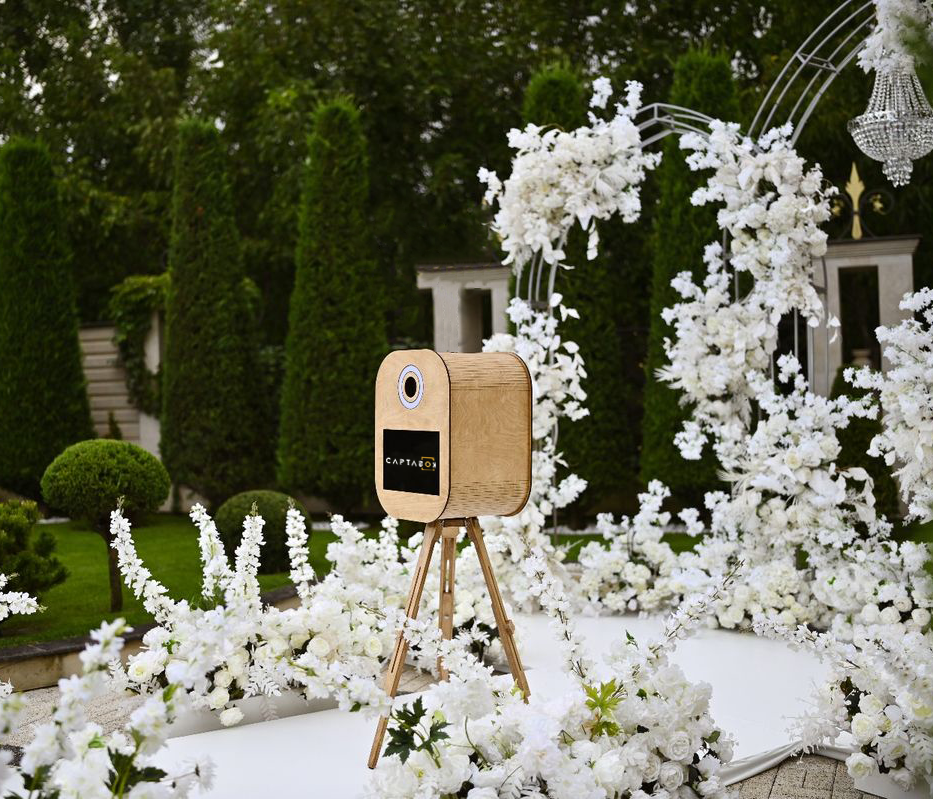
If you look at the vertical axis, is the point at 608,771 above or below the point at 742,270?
below

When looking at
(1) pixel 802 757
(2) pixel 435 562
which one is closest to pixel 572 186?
(2) pixel 435 562

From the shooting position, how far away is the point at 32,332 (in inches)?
360

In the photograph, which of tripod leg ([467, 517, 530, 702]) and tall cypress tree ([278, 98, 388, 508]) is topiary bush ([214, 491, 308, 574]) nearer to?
tall cypress tree ([278, 98, 388, 508])

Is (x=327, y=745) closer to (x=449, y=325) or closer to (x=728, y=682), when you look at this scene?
(x=728, y=682)

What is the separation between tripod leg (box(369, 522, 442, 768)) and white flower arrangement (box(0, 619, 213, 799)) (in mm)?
1092

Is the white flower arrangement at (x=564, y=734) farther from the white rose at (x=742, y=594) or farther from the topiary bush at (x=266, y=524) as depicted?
the topiary bush at (x=266, y=524)

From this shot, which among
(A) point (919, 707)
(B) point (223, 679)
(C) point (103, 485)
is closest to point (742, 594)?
(A) point (919, 707)

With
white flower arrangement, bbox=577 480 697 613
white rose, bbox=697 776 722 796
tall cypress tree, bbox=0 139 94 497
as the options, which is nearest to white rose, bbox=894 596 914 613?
white flower arrangement, bbox=577 480 697 613

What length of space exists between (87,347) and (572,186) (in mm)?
6683

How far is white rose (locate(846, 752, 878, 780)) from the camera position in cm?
288

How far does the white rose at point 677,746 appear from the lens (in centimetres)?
265

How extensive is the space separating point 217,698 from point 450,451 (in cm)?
127

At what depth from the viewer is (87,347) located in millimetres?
10125

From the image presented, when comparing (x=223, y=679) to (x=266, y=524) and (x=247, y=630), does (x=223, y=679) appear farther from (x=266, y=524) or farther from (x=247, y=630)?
(x=266, y=524)
